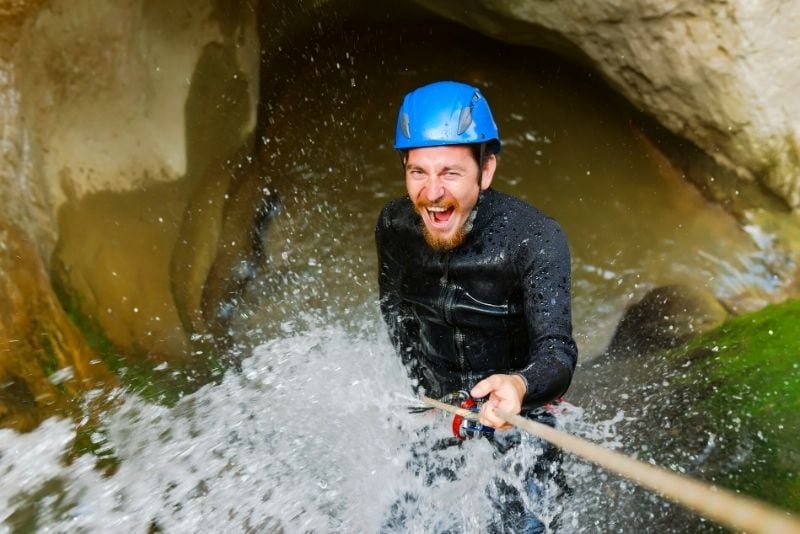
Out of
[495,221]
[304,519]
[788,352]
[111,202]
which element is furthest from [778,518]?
[111,202]

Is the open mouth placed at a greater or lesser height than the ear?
lesser

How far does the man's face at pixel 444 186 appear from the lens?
2.61 metres

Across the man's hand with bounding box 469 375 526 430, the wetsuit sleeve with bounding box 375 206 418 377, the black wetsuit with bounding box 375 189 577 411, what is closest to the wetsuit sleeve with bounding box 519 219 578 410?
the black wetsuit with bounding box 375 189 577 411

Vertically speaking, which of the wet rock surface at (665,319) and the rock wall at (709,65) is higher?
the rock wall at (709,65)

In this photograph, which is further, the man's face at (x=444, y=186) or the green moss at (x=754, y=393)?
the green moss at (x=754, y=393)

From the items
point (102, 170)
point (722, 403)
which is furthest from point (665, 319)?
point (102, 170)

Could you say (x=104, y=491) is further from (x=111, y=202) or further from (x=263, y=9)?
(x=263, y=9)

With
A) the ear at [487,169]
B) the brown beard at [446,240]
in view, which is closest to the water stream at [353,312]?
the brown beard at [446,240]

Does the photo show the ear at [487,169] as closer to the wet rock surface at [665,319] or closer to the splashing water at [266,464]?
the splashing water at [266,464]

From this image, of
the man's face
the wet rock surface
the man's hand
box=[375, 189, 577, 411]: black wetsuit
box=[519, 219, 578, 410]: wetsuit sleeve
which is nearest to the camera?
the man's hand

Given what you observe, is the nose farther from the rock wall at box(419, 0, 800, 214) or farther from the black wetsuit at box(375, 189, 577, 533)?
the rock wall at box(419, 0, 800, 214)

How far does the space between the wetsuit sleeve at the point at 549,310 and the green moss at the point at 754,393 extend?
1183 mm

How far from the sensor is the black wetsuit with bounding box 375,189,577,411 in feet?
8.22

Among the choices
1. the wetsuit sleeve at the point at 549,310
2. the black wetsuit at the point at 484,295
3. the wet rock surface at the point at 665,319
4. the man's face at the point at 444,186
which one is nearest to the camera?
the wetsuit sleeve at the point at 549,310
